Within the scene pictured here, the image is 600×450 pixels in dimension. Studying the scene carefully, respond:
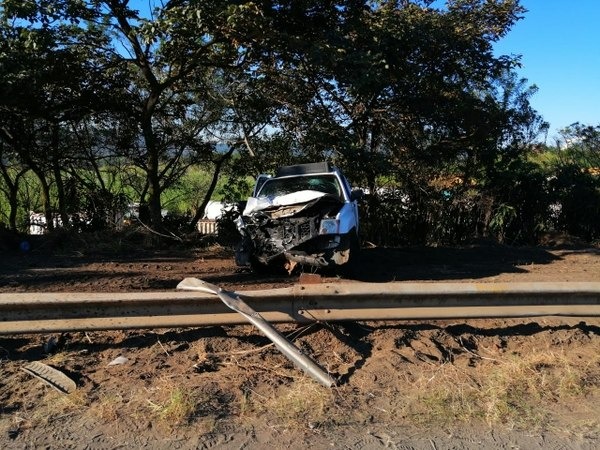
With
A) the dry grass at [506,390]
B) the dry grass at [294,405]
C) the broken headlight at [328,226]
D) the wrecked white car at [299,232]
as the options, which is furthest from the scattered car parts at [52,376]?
the broken headlight at [328,226]

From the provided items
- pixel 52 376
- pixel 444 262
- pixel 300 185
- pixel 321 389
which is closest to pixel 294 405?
pixel 321 389

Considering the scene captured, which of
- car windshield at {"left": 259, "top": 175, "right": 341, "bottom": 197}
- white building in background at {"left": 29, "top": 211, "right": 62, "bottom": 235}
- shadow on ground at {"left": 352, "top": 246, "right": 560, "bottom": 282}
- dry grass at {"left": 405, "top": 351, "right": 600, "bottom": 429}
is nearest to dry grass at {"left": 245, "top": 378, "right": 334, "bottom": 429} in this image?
dry grass at {"left": 405, "top": 351, "right": 600, "bottom": 429}

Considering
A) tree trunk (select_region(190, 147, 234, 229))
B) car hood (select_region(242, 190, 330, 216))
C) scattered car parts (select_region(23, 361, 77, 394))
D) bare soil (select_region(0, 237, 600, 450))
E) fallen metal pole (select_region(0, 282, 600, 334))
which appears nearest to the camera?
bare soil (select_region(0, 237, 600, 450))

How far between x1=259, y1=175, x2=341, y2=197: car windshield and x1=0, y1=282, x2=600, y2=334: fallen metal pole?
4256mm

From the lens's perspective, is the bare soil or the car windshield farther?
the car windshield

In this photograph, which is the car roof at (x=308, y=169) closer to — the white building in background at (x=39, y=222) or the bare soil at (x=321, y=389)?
the bare soil at (x=321, y=389)

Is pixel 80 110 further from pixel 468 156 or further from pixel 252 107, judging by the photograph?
pixel 468 156

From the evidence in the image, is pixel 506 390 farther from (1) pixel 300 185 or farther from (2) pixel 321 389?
(1) pixel 300 185

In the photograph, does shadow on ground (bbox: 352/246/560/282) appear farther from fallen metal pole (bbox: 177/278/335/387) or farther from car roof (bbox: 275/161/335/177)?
fallen metal pole (bbox: 177/278/335/387)

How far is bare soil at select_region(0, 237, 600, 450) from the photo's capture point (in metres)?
3.75

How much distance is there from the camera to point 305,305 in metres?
5.02

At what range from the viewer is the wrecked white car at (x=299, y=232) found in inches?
314

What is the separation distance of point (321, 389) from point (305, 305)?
0.88m

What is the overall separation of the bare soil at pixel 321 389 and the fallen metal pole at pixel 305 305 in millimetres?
227
